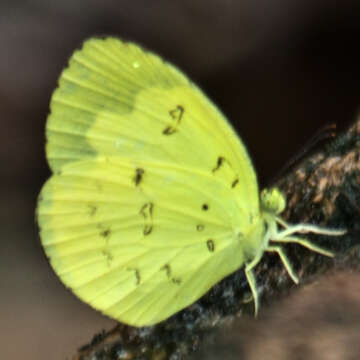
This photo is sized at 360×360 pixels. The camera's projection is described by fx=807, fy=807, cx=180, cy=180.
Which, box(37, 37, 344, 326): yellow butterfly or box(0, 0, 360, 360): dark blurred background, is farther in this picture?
box(0, 0, 360, 360): dark blurred background

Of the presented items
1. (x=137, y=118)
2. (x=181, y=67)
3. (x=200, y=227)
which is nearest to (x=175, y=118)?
(x=137, y=118)

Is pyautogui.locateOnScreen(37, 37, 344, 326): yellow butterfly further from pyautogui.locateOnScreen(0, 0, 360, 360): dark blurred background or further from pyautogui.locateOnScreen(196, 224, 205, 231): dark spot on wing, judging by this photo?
pyautogui.locateOnScreen(0, 0, 360, 360): dark blurred background

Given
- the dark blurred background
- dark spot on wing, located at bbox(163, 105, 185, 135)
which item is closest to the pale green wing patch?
dark spot on wing, located at bbox(163, 105, 185, 135)

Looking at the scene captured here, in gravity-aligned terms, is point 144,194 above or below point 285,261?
above

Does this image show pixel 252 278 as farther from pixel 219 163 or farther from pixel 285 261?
pixel 219 163

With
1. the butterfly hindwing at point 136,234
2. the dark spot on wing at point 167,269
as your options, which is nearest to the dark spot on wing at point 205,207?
the butterfly hindwing at point 136,234

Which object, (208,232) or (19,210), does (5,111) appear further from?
(208,232)
